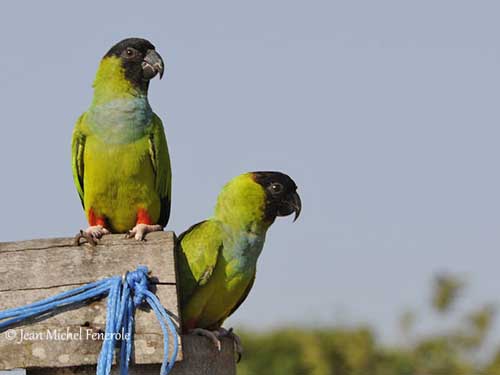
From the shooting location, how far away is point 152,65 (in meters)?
6.11

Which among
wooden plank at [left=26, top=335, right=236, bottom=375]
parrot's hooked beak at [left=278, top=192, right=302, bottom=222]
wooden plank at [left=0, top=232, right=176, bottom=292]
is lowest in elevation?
wooden plank at [left=26, top=335, right=236, bottom=375]

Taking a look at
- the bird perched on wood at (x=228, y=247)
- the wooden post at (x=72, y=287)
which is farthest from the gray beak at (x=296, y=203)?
the wooden post at (x=72, y=287)

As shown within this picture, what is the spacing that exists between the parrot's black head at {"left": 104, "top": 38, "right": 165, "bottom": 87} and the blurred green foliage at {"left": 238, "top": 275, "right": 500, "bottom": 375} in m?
9.37

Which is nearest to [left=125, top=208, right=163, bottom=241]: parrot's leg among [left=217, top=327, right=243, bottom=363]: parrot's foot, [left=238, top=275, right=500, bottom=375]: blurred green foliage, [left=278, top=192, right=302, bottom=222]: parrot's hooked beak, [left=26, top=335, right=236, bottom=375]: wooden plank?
[left=26, top=335, right=236, bottom=375]: wooden plank

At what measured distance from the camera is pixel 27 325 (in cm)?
379

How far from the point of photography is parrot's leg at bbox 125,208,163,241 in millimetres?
3926

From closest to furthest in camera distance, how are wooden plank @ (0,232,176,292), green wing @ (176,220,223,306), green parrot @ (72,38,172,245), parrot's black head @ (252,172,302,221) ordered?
wooden plank @ (0,232,176,292), green wing @ (176,220,223,306), parrot's black head @ (252,172,302,221), green parrot @ (72,38,172,245)

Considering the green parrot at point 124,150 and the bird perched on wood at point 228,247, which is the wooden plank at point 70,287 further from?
the green parrot at point 124,150

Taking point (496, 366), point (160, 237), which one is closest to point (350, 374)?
point (496, 366)

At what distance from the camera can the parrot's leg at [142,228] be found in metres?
3.93

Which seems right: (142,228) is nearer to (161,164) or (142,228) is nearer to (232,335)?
(232,335)

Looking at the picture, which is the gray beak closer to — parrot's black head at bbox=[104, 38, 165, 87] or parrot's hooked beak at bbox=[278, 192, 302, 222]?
parrot's hooked beak at bbox=[278, 192, 302, 222]

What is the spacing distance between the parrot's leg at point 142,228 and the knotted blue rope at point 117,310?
0.20 metres

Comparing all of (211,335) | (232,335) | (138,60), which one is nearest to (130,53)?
(138,60)
